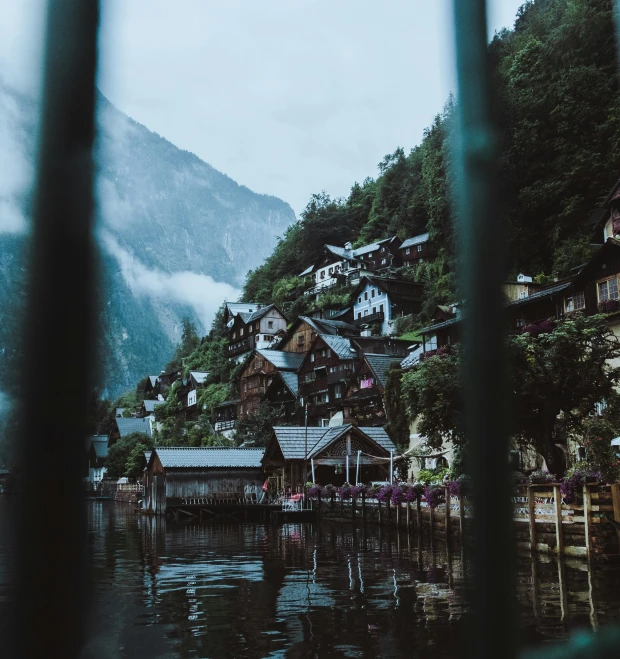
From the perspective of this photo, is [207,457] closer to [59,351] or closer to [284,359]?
[284,359]

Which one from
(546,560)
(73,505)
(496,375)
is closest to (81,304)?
(73,505)

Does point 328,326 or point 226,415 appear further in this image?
point 226,415

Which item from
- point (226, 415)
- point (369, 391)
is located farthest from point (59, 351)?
point (226, 415)

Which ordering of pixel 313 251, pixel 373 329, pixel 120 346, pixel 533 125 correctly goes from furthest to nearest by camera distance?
pixel 313 251, pixel 373 329, pixel 533 125, pixel 120 346

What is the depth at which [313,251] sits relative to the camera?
113188mm

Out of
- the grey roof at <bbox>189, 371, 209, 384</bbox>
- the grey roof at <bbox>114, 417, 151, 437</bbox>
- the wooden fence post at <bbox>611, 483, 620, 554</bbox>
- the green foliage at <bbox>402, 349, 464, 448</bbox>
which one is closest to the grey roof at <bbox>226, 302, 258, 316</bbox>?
the grey roof at <bbox>189, 371, 209, 384</bbox>

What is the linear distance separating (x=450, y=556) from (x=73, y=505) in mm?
25022

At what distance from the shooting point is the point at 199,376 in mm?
101812

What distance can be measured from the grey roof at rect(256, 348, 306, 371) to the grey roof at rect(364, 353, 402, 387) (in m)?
20.0

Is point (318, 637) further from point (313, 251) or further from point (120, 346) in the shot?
point (313, 251)

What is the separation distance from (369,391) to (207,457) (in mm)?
14069

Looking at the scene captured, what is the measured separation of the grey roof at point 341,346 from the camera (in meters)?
66.5

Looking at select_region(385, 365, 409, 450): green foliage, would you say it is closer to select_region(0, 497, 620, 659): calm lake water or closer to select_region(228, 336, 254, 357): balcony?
select_region(0, 497, 620, 659): calm lake water

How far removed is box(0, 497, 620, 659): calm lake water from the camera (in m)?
11.8
